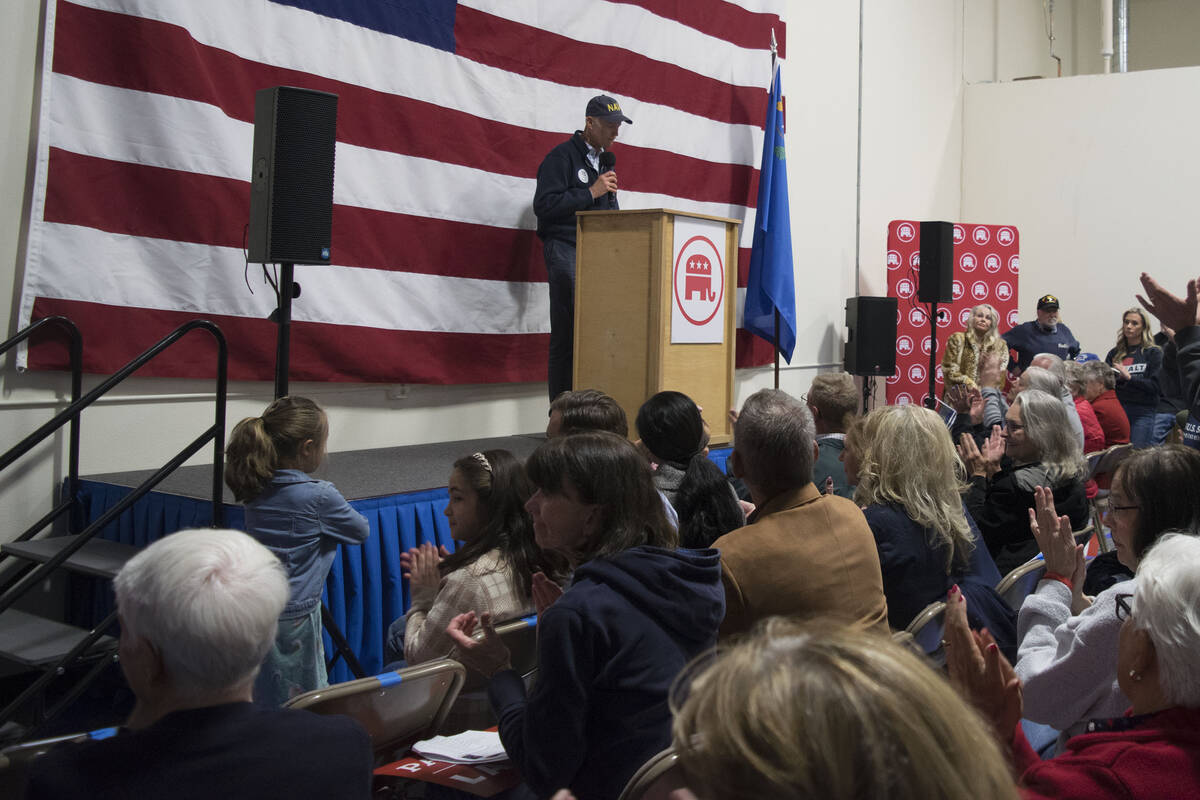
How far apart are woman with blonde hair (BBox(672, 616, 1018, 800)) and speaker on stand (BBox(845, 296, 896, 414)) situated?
7784 millimetres

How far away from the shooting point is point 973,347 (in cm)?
827

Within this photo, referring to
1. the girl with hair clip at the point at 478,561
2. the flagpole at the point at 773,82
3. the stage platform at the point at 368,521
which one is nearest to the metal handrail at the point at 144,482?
the stage platform at the point at 368,521

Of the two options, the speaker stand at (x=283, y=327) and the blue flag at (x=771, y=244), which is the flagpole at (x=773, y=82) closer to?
the blue flag at (x=771, y=244)

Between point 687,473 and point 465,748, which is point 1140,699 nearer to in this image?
point 465,748

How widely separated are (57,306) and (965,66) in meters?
9.58

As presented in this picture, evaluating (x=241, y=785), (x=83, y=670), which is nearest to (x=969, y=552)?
(x=241, y=785)

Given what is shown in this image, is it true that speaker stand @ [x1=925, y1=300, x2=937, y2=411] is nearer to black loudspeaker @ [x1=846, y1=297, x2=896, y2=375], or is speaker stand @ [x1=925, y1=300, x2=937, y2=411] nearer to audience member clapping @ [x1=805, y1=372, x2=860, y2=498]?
black loudspeaker @ [x1=846, y1=297, x2=896, y2=375]

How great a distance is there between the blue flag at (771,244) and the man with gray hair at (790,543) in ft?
16.5

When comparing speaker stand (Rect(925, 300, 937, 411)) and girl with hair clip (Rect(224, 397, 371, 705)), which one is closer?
girl with hair clip (Rect(224, 397, 371, 705))

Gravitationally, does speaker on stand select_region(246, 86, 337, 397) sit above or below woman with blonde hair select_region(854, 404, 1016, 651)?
above

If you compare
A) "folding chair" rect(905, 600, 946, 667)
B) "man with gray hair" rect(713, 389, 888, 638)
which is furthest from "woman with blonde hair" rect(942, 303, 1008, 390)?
"man with gray hair" rect(713, 389, 888, 638)

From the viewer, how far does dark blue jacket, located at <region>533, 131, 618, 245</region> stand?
5.26 m

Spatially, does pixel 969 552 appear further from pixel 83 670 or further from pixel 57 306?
pixel 57 306

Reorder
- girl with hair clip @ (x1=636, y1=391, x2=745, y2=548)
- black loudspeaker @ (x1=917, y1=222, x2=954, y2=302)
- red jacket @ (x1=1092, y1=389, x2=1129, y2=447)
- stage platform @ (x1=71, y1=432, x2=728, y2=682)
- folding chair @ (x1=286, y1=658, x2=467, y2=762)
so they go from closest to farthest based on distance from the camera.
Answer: folding chair @ (x1=286, y1=658, x2=467, y2=762) < girl with hair clip @ (x1=636, y1=391, x2=745, y2=548) < stage platform @ (x1=71, y1=432, x2=728, y2=682) < red jacket @ (x1=1092, y1=389, x2=1129, y2=447) < black loudspeaker @ (x1=917, y1=222, x2=954, y2=302)
